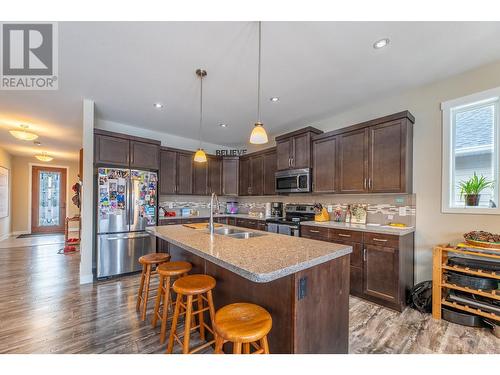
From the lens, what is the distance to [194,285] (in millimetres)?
1687

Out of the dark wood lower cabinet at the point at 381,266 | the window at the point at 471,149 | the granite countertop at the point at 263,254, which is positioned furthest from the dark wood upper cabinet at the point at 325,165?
the granite countertop at the point at 263,254

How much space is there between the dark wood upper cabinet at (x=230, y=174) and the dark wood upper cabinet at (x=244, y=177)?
103 millimetres

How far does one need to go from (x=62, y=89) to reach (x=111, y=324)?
2967 mm

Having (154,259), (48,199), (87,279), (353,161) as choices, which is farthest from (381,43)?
(48,199)

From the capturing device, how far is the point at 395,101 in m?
3.10

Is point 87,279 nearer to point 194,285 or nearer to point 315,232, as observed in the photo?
point 194,285

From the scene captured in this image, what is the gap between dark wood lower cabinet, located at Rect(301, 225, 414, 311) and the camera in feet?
8.22

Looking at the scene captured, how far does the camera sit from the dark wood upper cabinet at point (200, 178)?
495 centimetres

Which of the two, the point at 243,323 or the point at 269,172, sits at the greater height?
the point at 269,172

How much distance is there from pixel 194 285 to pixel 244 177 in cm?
375

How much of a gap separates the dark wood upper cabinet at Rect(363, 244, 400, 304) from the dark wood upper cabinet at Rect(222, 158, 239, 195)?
334 centimetres

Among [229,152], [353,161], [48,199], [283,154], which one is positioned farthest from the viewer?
[48,199]

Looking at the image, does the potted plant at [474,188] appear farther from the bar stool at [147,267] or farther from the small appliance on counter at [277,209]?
the bar stool at [147,267]
